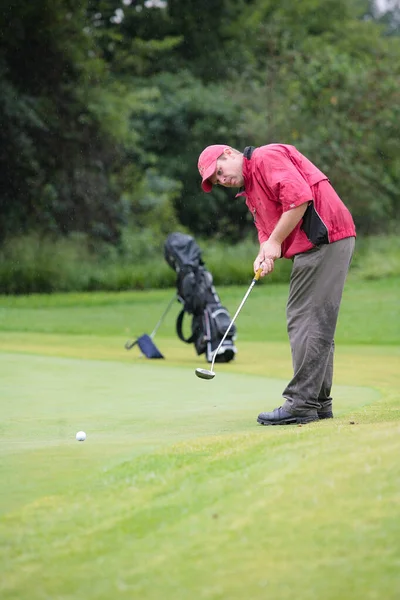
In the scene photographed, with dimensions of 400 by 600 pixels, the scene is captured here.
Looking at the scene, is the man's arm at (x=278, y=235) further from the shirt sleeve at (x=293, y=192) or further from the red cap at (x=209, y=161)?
the red cap at (x=209, y=161)

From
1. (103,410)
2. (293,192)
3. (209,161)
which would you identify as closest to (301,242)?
(293,192)

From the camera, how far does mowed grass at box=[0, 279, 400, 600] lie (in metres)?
3.05

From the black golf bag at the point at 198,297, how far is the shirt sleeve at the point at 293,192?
565cm

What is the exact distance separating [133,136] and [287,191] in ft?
85.6

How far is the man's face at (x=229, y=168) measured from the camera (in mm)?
6125

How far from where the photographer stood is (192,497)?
387 centimetres

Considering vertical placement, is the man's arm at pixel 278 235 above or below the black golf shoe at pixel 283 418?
above

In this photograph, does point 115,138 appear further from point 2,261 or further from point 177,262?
point 177,262

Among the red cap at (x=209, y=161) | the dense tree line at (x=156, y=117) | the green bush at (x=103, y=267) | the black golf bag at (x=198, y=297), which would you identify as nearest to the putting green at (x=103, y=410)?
the black golf bag at (x=198, y=297)

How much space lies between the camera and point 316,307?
619 cm

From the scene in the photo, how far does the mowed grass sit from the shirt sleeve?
1.22 m

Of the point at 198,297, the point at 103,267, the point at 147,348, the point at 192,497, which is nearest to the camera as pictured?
the point at 192,497

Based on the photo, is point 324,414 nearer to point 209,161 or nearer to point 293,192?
point 293,192

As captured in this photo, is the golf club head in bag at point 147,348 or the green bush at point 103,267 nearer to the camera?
the golf club head in bag at point 147,348
